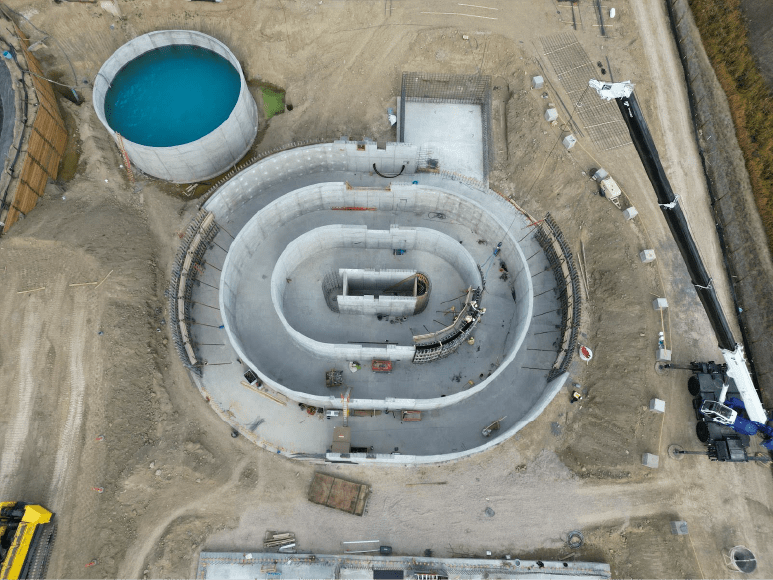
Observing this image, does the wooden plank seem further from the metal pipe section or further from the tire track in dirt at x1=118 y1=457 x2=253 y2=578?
the metal pipe section

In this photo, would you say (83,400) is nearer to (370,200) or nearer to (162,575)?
(162,575)

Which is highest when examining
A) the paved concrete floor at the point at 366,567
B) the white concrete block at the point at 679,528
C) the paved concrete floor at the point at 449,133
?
the paved concrete floor at the point at 449,133

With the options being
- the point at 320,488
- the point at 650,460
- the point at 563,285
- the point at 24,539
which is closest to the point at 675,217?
the point at 563,285

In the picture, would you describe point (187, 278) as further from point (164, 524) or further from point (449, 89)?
point (449, 89)

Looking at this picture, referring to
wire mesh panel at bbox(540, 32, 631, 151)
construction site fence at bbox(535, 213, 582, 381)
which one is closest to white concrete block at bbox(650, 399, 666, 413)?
construction site fence at bbox(535, 213, 582, 381)

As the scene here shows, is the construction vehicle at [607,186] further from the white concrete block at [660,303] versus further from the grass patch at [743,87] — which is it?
the grass patch at [743,87]

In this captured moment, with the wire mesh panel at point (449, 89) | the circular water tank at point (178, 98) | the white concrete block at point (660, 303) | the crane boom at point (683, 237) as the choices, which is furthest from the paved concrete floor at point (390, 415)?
the wire mesh panel at point (449, 89)

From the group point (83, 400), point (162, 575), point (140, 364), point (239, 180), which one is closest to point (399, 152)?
point (239, 180)
